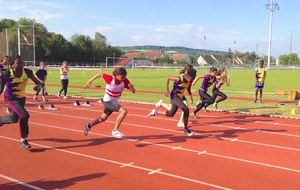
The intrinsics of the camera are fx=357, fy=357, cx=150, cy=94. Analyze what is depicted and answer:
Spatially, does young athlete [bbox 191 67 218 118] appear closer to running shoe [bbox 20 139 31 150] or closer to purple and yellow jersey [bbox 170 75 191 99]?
purple and yellow jersey [bbox 170 75 191 99]

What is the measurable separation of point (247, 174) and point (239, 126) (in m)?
4.51

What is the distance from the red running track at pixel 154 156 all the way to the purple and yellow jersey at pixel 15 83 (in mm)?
1135

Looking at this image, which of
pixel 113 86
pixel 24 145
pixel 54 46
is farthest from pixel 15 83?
pixel 54 46

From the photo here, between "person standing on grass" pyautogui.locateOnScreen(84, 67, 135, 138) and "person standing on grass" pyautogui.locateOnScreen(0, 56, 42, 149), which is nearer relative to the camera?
"person standing on grass" pyautogui.locateOnScreen(0, 56, 42, 149)

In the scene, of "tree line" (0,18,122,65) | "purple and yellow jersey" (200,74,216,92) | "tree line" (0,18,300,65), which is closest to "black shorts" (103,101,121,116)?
"purple and yellow jersey" (200,74,216,92)

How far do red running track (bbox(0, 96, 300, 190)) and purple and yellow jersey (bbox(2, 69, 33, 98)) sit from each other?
1.13 meters

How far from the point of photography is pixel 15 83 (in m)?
7.15

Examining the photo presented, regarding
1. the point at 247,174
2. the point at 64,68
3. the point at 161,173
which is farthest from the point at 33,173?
the point at 64,68

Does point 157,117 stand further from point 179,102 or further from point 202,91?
point 179,102

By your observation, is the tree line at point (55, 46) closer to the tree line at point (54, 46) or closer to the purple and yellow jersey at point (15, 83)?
the tree line at point (54, 46)

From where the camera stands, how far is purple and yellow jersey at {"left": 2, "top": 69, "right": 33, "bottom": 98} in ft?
23.4

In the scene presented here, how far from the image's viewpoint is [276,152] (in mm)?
7434

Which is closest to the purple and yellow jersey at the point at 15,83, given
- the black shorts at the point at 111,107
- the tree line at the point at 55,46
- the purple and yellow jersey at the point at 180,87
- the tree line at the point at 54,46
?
the black shorts at the point at 111,107

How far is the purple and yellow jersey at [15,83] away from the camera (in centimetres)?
712
